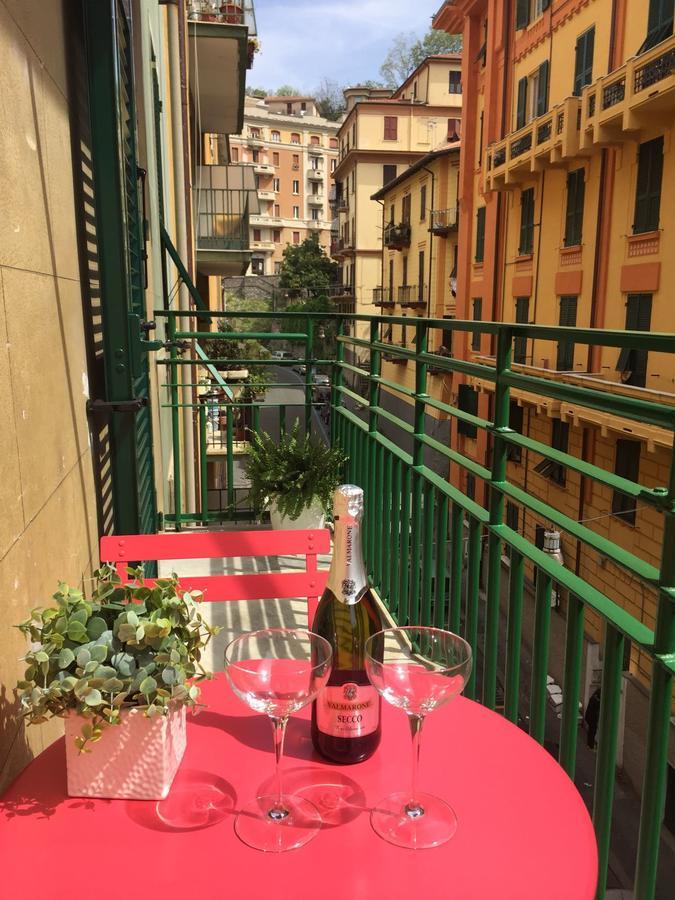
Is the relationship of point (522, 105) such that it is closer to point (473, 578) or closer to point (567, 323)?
point (567, 323)

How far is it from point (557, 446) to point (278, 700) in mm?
18125

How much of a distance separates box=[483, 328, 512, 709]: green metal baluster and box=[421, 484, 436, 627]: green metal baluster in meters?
0.63

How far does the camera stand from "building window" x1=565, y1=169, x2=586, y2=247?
655 inches

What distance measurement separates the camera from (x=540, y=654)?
2.03 m

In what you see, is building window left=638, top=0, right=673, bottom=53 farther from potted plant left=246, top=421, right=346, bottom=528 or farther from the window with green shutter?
potted plant left=246, top=421, right=346, bottom=528

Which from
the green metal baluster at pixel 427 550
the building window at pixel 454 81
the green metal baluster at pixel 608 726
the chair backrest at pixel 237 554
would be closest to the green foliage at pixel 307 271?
the building window at pixel 454 81

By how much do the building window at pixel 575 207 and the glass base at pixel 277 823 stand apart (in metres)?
17.3

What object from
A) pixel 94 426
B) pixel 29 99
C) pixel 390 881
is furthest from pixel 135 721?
pixel 94 426

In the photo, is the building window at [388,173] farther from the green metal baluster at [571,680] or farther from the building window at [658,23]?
the green metal baluster at [571,680]

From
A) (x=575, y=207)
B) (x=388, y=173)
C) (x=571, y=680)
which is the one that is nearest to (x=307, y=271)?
(x=388, y=173)

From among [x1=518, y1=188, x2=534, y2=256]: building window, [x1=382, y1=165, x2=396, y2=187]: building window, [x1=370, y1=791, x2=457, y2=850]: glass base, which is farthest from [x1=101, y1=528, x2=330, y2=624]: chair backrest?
[x1=382, y1=165, x2=396, y2=187]: building window

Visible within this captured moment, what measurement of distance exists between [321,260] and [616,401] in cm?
5286

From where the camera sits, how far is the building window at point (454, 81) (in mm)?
38562

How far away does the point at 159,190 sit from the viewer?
655cm
